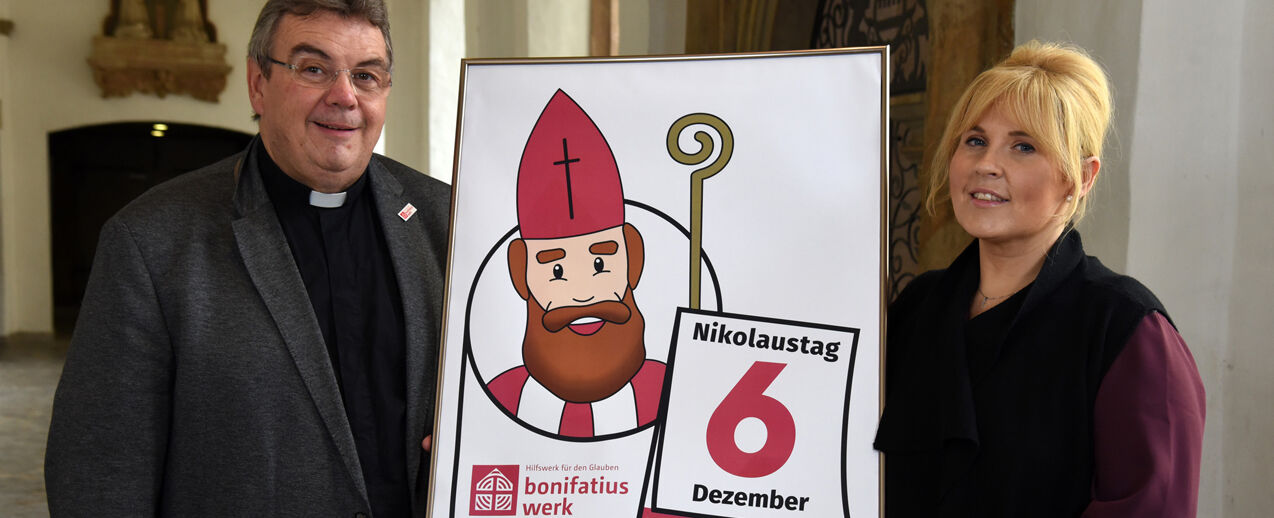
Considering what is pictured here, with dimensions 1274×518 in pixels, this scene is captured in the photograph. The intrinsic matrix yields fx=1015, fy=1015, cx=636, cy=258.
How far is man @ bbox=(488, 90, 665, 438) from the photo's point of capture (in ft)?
5.86

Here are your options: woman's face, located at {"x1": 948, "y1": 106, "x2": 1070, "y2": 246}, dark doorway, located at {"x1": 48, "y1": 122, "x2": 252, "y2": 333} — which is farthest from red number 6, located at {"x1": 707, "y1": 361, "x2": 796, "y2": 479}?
dark doorway, located at {"x1": 48, "y1": 122, "x2": 252, "y2": 333}

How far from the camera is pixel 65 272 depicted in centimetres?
1369

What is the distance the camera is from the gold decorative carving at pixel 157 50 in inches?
475

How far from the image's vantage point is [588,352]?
1.80m

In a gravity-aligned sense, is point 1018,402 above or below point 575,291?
below

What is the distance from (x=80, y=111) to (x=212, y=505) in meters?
12.4

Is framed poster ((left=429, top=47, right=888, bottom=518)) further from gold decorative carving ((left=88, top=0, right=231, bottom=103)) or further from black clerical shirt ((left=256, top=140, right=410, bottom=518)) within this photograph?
gold decorative carving ((left=88, top=0, right=231, bottom=103))

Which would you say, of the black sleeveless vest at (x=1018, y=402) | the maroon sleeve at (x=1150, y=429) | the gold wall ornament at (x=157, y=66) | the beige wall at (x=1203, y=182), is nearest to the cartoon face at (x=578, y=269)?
the black sleeveless vest at (x=1018, y=402)

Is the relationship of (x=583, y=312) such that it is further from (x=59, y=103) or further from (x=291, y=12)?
(x=59, y=103)

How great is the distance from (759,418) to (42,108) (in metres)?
13.1

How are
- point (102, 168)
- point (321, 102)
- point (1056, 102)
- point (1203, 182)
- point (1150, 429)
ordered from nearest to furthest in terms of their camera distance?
point (1150, 429) → point (1056, 102) → point (321, 102) → point (1203, 182) → point (102, 168)

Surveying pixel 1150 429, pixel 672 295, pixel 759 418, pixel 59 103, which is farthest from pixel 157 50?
pixel 1150 429

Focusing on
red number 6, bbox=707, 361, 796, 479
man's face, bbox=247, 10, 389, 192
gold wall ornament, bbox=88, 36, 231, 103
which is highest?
gold wall ornament, bbox=88, 36, 231, 103

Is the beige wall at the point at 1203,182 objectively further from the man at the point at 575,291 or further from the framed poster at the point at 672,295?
the man at the point at 575,291
